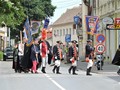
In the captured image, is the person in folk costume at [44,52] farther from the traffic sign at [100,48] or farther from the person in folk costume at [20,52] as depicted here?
the traffic sign at [100,48]

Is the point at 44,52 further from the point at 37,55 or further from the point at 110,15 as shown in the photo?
the point at 110,15

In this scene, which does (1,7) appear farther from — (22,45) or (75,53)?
(75,53)

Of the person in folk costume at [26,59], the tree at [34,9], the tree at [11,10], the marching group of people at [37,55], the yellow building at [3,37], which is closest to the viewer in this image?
the marching group of people at [37,55]

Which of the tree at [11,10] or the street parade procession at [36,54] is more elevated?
the tree at [11,10]

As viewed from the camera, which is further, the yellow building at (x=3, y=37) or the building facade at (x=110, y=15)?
the yellow building at (x=3, y=37)

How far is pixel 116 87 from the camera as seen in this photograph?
17672 mm

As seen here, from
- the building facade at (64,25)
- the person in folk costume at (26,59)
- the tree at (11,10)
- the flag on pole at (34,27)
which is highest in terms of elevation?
the building facade at (64,25)

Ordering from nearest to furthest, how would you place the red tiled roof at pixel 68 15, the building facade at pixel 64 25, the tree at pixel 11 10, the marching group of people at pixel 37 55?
1. the marching group of people at pixel 37 55
2. the tree at pixel 11 10
3. the building facade at pixel 64 25
4. the red tiled roof at pixel 68 15

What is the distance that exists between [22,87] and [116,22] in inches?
550

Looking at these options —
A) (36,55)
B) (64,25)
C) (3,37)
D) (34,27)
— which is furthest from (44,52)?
(64,25)

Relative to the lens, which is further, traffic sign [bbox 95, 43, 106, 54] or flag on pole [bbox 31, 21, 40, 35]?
flag on pole [bbox 31, 21, 40, 35]

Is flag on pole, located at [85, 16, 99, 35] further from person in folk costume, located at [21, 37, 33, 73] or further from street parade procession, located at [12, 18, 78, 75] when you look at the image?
person in folk costume, located at [21, 37, 33, 73]

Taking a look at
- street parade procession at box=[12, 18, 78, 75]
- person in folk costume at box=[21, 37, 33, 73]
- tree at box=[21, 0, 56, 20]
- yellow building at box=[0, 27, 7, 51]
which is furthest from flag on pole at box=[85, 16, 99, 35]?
yellow building at box=[0, 27, 7, 51]

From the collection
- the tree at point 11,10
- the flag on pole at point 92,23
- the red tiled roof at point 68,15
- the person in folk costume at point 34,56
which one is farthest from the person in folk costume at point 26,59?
the red tiled roof at point 68,15
